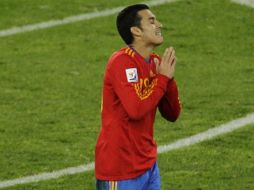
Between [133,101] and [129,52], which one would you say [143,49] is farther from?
[133,101]

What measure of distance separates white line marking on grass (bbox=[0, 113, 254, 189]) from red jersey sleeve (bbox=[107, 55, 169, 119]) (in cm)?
398

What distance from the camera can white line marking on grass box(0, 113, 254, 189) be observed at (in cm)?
1217

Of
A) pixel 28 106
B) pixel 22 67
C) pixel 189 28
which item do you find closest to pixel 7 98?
pixel 28 106

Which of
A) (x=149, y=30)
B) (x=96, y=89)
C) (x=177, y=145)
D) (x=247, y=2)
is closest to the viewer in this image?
(x=149, y=30)

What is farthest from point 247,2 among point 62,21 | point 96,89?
point 96,89

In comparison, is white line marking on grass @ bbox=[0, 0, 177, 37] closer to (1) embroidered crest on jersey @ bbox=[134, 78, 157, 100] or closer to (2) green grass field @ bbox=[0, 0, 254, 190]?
(2) green grass field @ bbox=[0, 0, 254, 190]

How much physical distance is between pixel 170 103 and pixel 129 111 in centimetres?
50

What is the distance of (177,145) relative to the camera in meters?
13.5

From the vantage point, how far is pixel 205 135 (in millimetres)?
14055

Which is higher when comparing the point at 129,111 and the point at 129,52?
the point at 129,52

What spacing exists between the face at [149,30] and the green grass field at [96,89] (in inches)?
137

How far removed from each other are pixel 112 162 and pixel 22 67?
9394 millimetres

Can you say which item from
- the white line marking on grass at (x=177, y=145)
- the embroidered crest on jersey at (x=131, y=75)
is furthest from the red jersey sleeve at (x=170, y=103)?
the white line marking on grass at (x=177, y=145)

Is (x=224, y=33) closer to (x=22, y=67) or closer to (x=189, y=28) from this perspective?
(x=189, y=28)
